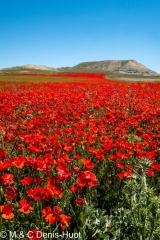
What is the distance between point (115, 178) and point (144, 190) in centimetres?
134

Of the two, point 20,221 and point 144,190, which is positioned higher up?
point 144,190

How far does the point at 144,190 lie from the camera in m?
2.58

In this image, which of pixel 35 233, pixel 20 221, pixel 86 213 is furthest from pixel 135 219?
pixel 20 221

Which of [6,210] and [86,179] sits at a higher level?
[86,179]

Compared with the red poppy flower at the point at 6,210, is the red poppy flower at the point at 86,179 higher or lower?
higher

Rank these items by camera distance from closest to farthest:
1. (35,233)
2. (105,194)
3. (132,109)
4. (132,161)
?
(35,233) < (105,194) < (132,161) < (132,109)

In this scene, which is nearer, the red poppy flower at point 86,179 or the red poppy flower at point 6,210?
the red poppy flower at point 6,210

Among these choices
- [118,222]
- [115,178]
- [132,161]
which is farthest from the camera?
[132,161]

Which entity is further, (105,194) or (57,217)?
(105,194)

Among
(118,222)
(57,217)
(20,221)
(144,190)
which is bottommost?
(20,221)

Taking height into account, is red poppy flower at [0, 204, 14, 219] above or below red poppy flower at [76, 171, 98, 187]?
below

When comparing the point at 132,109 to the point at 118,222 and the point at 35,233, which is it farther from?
the point at 35,233

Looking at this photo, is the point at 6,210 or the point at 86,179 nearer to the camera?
the point at 6,210

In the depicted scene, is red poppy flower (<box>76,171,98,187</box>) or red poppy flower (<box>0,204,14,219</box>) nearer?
red poppy flower (<box>0,204,14,219</box>)
